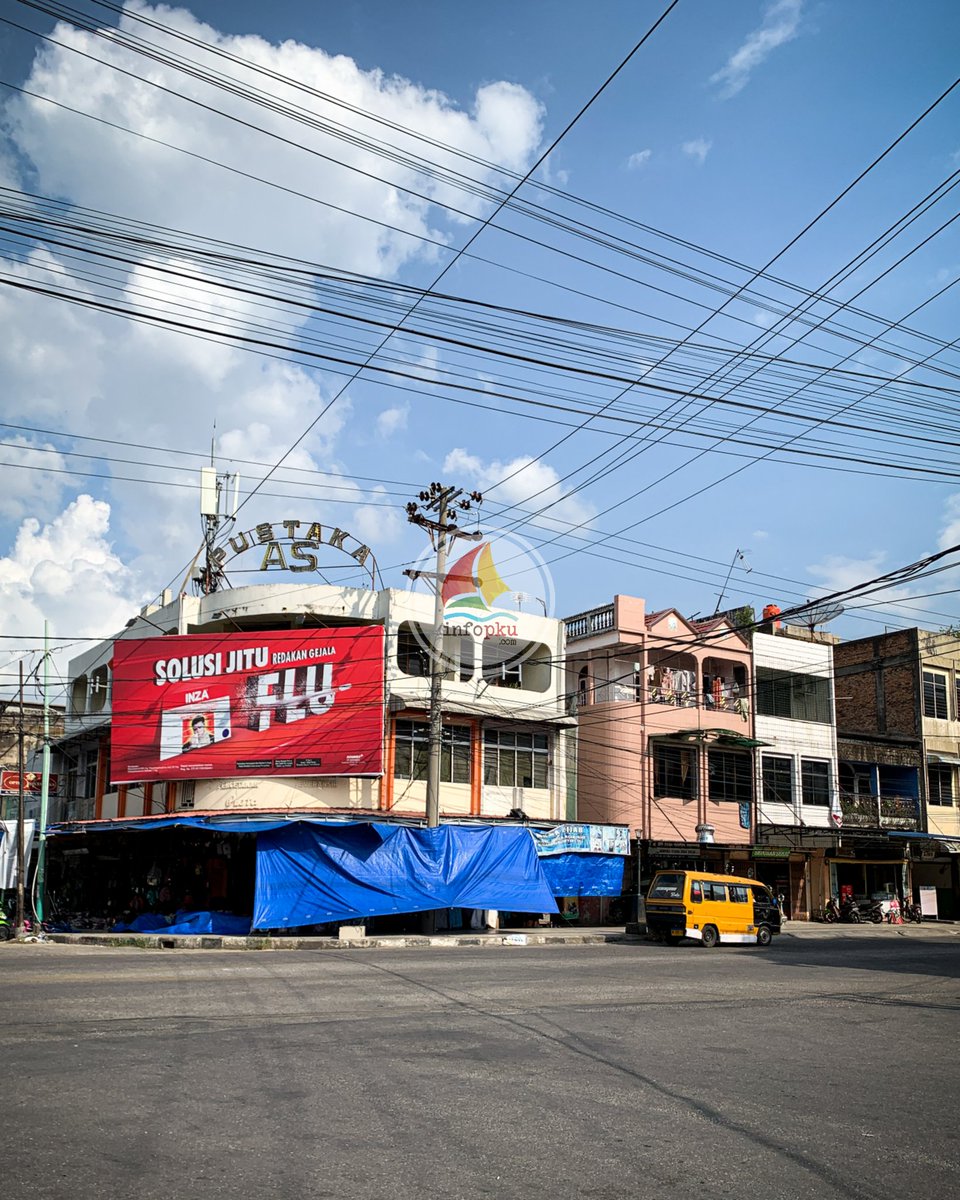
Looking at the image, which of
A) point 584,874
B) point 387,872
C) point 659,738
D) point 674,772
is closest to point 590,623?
point 659,738

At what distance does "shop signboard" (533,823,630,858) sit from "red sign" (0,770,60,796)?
1914 centimetres

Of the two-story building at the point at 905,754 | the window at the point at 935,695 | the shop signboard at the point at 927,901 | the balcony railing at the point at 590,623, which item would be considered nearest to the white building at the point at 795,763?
the two-story building at the point at 905,754

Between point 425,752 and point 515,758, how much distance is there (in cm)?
393

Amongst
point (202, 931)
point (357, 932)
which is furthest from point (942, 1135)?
point (202, 931)

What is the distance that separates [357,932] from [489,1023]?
16.2 m

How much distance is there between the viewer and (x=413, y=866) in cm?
2964

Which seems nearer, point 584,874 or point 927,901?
point 584,874

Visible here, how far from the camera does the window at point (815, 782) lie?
44469 millimetres

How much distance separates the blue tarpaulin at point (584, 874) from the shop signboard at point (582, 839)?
0.23 meters

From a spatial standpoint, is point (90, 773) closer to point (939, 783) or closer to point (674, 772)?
point (674, 772)

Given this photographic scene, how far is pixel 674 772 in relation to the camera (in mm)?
40500

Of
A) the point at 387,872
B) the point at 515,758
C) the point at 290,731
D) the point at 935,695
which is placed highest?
the point at 935,695

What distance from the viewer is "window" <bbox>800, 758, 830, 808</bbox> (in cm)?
4447

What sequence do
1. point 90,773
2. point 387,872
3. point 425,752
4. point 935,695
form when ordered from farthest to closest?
point 935,695 < point 90,773 < point 425,752 < point 387,872
